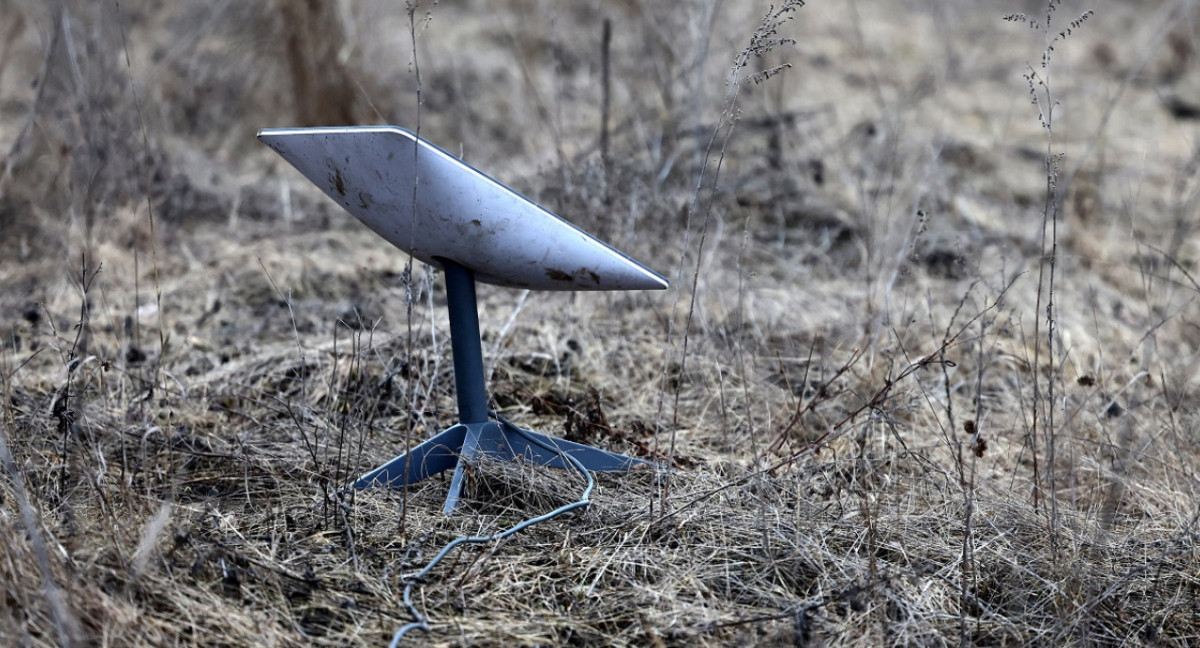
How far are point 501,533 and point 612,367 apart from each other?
1.40 m

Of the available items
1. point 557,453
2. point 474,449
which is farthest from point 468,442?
point 557,453

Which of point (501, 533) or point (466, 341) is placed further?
point (466, 341)

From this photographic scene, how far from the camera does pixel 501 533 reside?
219 centimetres

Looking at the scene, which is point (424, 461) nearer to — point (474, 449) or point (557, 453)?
point (474, 449)

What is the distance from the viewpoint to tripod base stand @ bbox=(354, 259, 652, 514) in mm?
2412

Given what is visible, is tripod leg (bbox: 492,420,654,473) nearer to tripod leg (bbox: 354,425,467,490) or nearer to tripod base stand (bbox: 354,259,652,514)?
tripod base stand (bbox: 354,259,652,514)

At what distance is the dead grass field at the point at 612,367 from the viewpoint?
2057 millimetres

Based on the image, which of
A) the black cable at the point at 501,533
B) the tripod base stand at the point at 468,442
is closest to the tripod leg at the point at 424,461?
the tripod base stand at the point at 468,442

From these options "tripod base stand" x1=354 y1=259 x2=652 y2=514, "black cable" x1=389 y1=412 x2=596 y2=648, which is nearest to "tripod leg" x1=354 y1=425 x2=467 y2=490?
"tripod base stand" x1=354 y1=259 x2=652 y2=514

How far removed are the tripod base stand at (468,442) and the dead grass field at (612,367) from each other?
57mm

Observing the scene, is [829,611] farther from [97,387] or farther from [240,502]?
[97,387]

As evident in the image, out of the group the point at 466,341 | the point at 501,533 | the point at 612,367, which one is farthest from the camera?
the point at 612,367

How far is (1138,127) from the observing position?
734 centimetres

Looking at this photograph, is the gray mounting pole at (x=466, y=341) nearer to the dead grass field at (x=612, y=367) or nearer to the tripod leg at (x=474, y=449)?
the tripod leg at (x=474, y=449)
